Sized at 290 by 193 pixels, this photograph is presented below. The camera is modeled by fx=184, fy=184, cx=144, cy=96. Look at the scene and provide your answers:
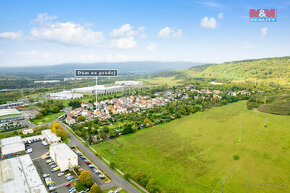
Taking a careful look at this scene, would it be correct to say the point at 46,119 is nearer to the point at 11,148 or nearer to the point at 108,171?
the point at 11,148

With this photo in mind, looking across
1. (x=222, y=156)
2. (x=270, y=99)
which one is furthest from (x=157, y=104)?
(x=270, y=99)

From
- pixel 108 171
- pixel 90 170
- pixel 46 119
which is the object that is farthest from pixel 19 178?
pixel 46 119

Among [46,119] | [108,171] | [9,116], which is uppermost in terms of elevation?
[9,116]

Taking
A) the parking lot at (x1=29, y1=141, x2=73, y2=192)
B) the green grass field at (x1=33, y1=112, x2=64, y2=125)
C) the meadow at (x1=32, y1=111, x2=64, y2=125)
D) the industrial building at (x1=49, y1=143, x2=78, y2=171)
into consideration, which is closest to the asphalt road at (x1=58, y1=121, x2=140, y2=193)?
the industrial building at (x1=49, y1=143, x2=78, y2=171)

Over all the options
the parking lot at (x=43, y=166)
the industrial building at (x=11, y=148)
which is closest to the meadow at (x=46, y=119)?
the parking lot at (x=43, y=166)

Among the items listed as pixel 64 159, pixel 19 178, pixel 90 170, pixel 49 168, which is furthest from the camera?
pixel 49 168

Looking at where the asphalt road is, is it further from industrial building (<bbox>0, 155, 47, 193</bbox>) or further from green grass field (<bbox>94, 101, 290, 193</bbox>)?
industrial building (<bbox>0, 155, 47, 193</bbox>)
